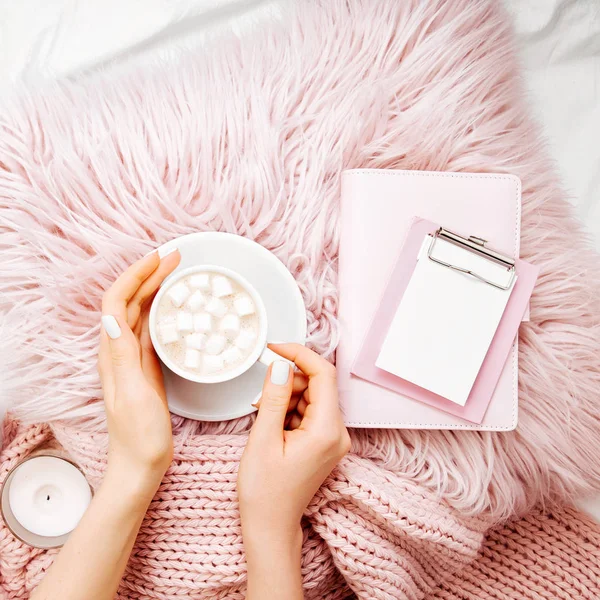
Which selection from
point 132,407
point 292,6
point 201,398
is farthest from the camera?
point 292,6

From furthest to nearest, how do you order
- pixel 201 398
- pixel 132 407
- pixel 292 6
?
pixel 292 6 → pixel 201 398 → pixel 132 407

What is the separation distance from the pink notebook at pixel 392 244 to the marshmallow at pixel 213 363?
202 mm

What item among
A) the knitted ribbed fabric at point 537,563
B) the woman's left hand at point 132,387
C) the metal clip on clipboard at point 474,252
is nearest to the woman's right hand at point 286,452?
the woman's left hand at point 132,387

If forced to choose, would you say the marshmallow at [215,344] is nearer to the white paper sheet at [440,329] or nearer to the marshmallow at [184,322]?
the marshmallow at [184,322]

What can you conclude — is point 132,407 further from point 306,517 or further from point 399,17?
point 399,17

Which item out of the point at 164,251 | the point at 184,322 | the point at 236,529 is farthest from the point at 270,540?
the point at 164,251

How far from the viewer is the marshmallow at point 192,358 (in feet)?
2.45

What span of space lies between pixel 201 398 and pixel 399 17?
645 millimetres

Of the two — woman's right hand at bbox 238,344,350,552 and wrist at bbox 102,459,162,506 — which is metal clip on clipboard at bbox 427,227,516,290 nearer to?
woman's right hand at bbox 238,344,350,552

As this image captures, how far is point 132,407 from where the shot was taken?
2.38 feet

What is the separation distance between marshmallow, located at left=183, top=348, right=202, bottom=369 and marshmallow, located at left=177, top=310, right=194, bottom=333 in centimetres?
3

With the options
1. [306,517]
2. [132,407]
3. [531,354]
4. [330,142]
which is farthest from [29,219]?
[531,354]

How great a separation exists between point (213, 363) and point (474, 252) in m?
0.40

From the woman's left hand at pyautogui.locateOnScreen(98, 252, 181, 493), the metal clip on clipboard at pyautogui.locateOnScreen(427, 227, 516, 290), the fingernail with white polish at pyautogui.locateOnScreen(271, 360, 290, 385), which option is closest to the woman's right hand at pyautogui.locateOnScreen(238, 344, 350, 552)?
the fingernail with white polish at pyautogui.locateOnScreen(271, 360, 290, 385)
